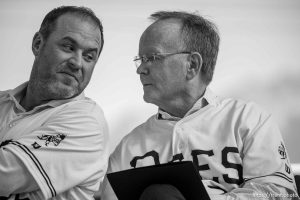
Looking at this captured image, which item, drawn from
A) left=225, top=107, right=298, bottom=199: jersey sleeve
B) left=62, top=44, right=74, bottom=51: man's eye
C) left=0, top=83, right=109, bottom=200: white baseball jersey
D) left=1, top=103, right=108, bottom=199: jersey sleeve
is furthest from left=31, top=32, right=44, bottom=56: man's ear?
left=225, top=107, right=298, bottom=199: jersey sleeve

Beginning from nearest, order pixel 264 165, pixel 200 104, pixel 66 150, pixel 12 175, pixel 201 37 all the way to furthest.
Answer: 1. pixel 12 175
2. pixel 66 150
3. pixel 264 165
4. pixel 200 104
5. pixel 201 37

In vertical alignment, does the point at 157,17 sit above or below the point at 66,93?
above

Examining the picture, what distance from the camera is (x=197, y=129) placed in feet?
4.48

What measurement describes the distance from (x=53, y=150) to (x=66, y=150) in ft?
0.13

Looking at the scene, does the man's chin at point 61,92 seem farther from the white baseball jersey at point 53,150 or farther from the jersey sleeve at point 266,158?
the jersey sleeve at point 266,158

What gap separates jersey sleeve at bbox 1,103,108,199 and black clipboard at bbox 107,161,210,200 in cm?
11

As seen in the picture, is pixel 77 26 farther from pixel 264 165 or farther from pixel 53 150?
pixel 264 165

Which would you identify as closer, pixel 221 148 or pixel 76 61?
pixel 221 148

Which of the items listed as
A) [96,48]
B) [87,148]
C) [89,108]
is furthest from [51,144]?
[96,48]

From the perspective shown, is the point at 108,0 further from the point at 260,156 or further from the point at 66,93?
the point at 260,156

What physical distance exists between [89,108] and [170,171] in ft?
1.28

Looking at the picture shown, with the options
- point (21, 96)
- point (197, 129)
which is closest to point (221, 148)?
point (197, 129)

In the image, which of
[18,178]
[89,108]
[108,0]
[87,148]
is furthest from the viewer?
[108,0]

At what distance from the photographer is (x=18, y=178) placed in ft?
3.21
